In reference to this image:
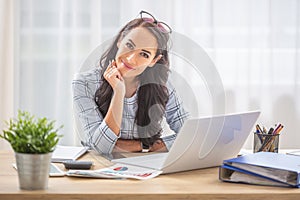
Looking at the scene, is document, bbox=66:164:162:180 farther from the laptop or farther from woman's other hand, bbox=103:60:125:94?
woman's other hand, bbox=103:60:125:94

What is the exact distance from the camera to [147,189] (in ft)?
4.14

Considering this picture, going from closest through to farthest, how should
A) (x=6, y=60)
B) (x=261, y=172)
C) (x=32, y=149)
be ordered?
(x=32, y=149)
(x=261, y=172)
(x=6, y=60)

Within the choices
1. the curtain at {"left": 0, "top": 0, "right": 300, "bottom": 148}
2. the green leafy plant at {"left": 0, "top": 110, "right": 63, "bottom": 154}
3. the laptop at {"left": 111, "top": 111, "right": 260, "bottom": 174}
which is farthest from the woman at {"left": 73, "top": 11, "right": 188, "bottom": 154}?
the curtain at {"left": 0, "top": 0, "right": 300, "bottom": 148}

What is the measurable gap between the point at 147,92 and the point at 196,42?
153 centimetres

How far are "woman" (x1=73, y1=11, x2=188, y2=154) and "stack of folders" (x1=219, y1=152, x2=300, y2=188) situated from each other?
0.36 meters

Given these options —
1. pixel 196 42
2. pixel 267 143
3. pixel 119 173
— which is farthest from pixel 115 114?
pixel 196 42

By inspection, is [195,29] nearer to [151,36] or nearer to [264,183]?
[151,36]

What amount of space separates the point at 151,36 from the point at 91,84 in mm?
304

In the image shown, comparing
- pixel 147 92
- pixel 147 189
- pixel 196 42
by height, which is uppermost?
pixel 196 42

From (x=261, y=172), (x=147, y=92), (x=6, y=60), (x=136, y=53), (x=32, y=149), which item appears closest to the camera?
(x=32, y=149)

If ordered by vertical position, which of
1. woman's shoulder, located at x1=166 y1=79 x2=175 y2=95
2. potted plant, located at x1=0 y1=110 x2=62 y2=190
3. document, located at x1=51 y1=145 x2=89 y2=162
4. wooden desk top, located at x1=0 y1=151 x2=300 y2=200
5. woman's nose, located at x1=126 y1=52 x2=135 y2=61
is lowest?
wooden desk top, located at x1=0 y1=151 x2=300 y2=200

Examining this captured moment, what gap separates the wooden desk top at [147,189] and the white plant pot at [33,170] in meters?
0.02

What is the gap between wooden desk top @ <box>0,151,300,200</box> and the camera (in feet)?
3.95

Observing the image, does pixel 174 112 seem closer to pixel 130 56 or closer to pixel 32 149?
pixel 130 56
